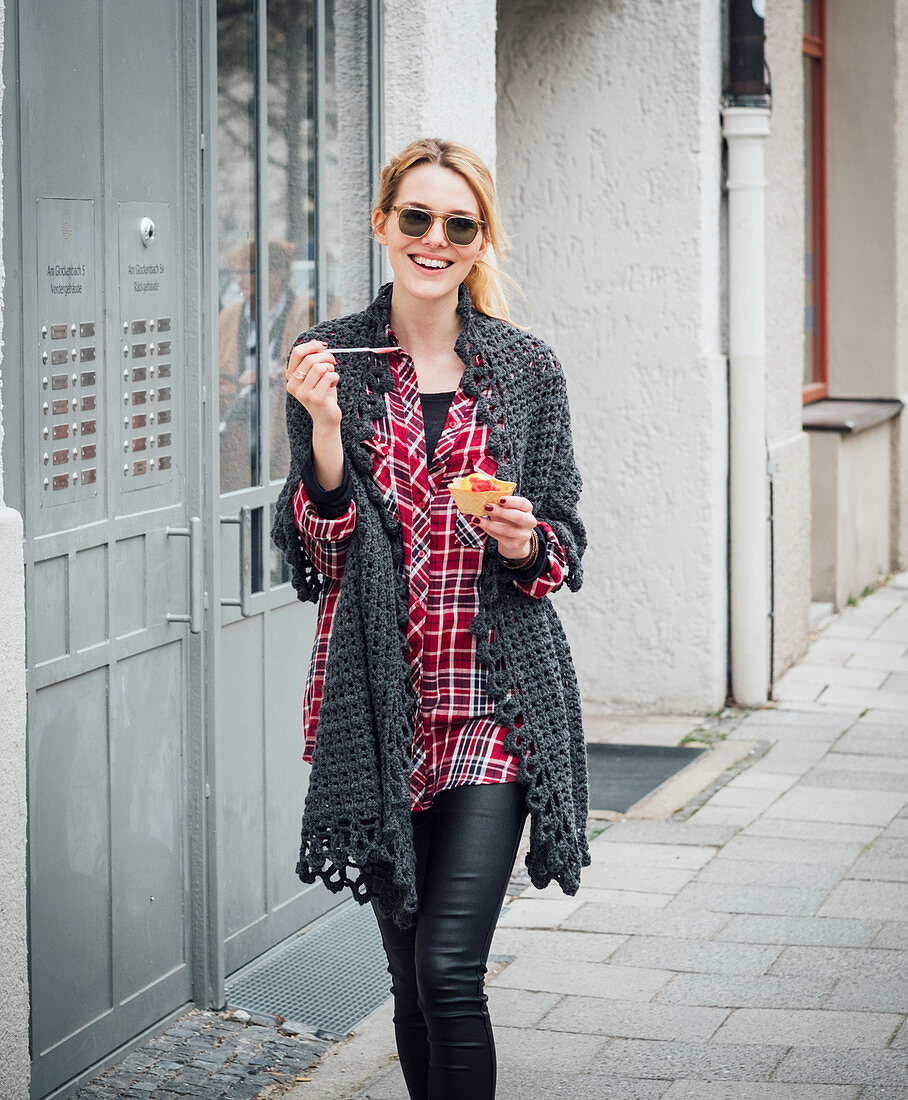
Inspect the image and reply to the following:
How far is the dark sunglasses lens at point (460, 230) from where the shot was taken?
9.81 ft

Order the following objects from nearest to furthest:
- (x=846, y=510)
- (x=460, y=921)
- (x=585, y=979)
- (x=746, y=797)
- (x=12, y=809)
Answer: (x=460, y=921), (x=12, y=809), (x=585, y=979), (x=746, y=797), (x=846, y=510)

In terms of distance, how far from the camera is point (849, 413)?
10.2m

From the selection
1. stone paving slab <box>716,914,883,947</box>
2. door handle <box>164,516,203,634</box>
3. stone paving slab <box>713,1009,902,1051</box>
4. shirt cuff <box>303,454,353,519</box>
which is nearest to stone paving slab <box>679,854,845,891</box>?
stone paving slab <box>716,914,883,947</box>

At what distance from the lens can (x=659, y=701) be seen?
7.46 metres

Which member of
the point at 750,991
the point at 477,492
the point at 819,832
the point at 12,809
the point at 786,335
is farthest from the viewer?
the point at 786,335

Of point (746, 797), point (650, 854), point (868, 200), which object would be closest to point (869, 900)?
point (650, 854)

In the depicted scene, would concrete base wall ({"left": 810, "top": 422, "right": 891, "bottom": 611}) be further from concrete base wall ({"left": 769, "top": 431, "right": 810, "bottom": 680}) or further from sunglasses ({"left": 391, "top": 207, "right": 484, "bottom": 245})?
sunglasses ({"left": 391, "top": 207, "right": 484, "bottom": 245})

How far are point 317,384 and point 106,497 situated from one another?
42.4 inches

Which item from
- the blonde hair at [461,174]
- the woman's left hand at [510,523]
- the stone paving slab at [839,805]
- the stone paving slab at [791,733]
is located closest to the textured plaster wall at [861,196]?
the stone paving slab at [791,733]

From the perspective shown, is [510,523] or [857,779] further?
[857,779]

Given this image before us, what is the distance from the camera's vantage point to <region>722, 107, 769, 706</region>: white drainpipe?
24.4 ft

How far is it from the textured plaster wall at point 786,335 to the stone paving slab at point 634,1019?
383cm

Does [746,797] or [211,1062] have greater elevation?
[746,797]

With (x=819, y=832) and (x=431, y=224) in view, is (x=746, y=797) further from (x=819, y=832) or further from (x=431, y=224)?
(x=431, y=224)
